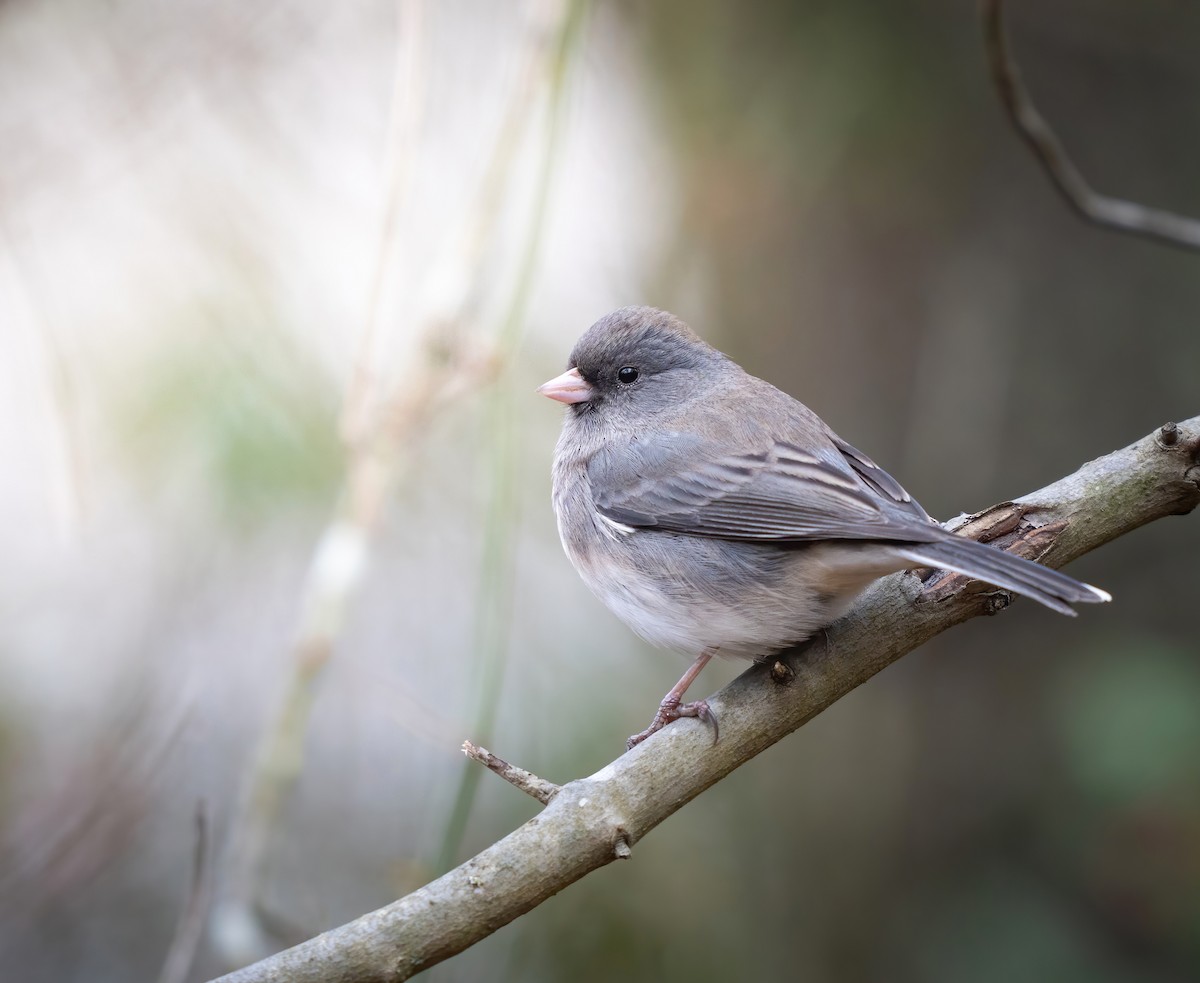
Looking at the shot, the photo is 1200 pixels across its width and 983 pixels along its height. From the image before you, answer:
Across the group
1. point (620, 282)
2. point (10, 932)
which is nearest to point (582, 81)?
point (620, 282)

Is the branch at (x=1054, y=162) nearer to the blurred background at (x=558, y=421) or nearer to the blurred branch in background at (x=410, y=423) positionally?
the blurred branch in background at (x=410, y=423)

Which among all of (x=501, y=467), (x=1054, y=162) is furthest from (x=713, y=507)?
(x=1054, y=162)

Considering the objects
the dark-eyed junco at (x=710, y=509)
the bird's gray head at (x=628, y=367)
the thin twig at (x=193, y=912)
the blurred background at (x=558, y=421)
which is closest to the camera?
the thin twig at (x=193, y=912)

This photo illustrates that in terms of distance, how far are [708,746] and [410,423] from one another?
48.9 inches

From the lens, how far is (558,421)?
3951mm

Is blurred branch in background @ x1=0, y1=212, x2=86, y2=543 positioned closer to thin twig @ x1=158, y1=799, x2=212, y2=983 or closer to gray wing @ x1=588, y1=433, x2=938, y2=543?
thin twig @ x1=158, y1=799, x2=212, y2=983

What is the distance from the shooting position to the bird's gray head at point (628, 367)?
106 inches

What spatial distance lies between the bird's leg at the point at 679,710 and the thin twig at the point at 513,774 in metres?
0.24

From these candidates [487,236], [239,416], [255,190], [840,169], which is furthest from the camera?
[840,169]

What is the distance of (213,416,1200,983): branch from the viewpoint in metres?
1.64

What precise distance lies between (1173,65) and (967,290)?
3.26 feet

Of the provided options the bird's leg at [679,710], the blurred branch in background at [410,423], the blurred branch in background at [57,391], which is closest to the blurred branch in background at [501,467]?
the blurred branch in background at [410,423]

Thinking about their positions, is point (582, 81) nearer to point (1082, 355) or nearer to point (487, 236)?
point (487, 236)

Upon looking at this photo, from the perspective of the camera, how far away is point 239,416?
10.5 feet
